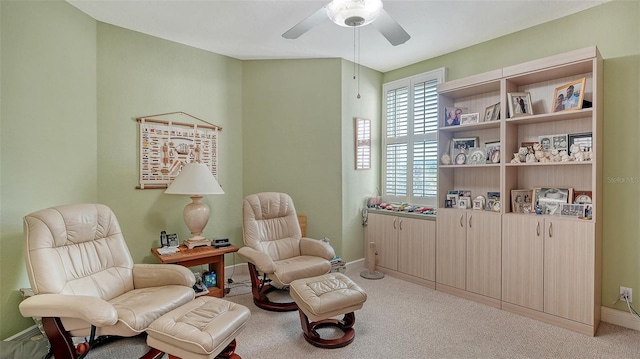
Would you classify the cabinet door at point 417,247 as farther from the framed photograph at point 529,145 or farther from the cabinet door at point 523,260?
the framed photograph at point 529,145

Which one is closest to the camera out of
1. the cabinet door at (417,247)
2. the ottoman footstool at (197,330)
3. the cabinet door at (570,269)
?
the ottoman footstool at (197,330)

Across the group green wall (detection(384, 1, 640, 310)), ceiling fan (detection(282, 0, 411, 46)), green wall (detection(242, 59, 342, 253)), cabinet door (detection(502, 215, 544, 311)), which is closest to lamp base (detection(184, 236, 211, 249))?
green wall (detection(242, 59, 342, 253))

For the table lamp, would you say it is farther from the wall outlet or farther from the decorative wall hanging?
the wall outlet

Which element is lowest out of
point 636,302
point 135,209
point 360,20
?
point 636,302

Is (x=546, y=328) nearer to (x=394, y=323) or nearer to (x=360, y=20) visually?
(x=394, y=323)

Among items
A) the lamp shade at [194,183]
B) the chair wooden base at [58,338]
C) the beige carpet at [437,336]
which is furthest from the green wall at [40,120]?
the beige carpet at [437,336]

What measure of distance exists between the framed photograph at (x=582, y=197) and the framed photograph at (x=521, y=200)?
1.11 feet

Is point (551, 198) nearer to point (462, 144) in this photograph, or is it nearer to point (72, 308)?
point (462, 144)

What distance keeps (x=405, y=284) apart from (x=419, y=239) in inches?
21.6

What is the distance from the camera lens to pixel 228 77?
3803 mm

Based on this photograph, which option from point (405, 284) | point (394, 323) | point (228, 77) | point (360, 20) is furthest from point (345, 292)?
point (228, 77)

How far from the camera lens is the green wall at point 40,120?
6.92 ft

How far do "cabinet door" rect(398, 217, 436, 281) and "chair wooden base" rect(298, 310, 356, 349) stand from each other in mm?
1373

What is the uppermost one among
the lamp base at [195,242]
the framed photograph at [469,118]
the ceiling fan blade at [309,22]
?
the ceiling fan blade at [309,22]
